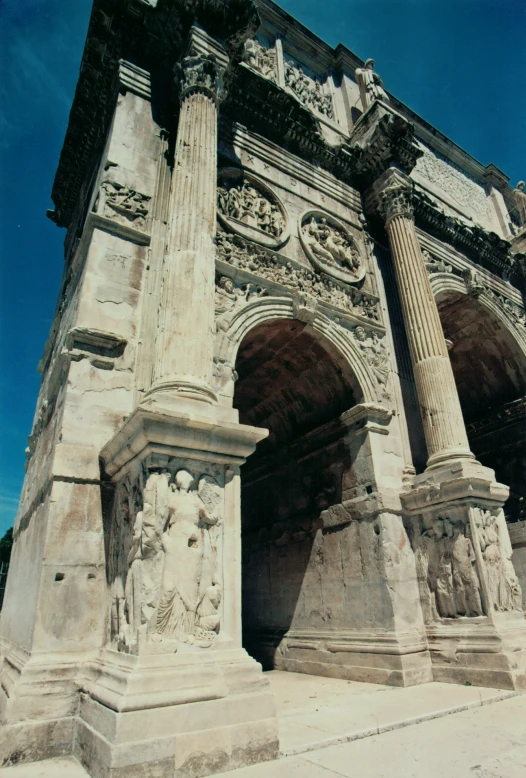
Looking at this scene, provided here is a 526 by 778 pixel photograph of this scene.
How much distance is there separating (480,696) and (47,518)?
5.43 m

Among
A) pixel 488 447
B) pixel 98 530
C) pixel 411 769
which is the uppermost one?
pixel 488 447

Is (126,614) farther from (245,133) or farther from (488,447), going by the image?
(488,447)

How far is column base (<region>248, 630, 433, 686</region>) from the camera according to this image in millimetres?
7070

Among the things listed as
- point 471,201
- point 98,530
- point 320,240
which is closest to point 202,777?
point 98,530

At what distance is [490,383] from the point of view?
45.6 ft

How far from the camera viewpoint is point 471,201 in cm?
1628

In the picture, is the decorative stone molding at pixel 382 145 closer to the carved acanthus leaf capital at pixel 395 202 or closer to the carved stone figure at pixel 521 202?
the carved acanthus leaf capital at pixel 395 202

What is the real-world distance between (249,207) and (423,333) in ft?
13.5

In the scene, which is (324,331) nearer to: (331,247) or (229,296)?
(229,296)

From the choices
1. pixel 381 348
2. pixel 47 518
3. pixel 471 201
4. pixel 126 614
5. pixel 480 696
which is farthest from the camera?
pixel 471 201

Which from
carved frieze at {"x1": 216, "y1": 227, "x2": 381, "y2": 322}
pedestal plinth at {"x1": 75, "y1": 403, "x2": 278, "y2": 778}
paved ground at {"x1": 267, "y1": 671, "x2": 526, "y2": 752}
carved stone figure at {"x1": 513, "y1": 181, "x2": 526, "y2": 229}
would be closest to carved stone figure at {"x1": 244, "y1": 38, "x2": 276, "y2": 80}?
carved frieze at {"x1": 216, "y1": 227, "x2": 381, "y2": 322}

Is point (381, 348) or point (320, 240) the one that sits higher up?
point (320, 240)

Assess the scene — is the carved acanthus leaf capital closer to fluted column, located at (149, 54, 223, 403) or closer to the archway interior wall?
the archway interior wall

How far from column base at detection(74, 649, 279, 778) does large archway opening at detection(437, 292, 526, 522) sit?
10223mm
